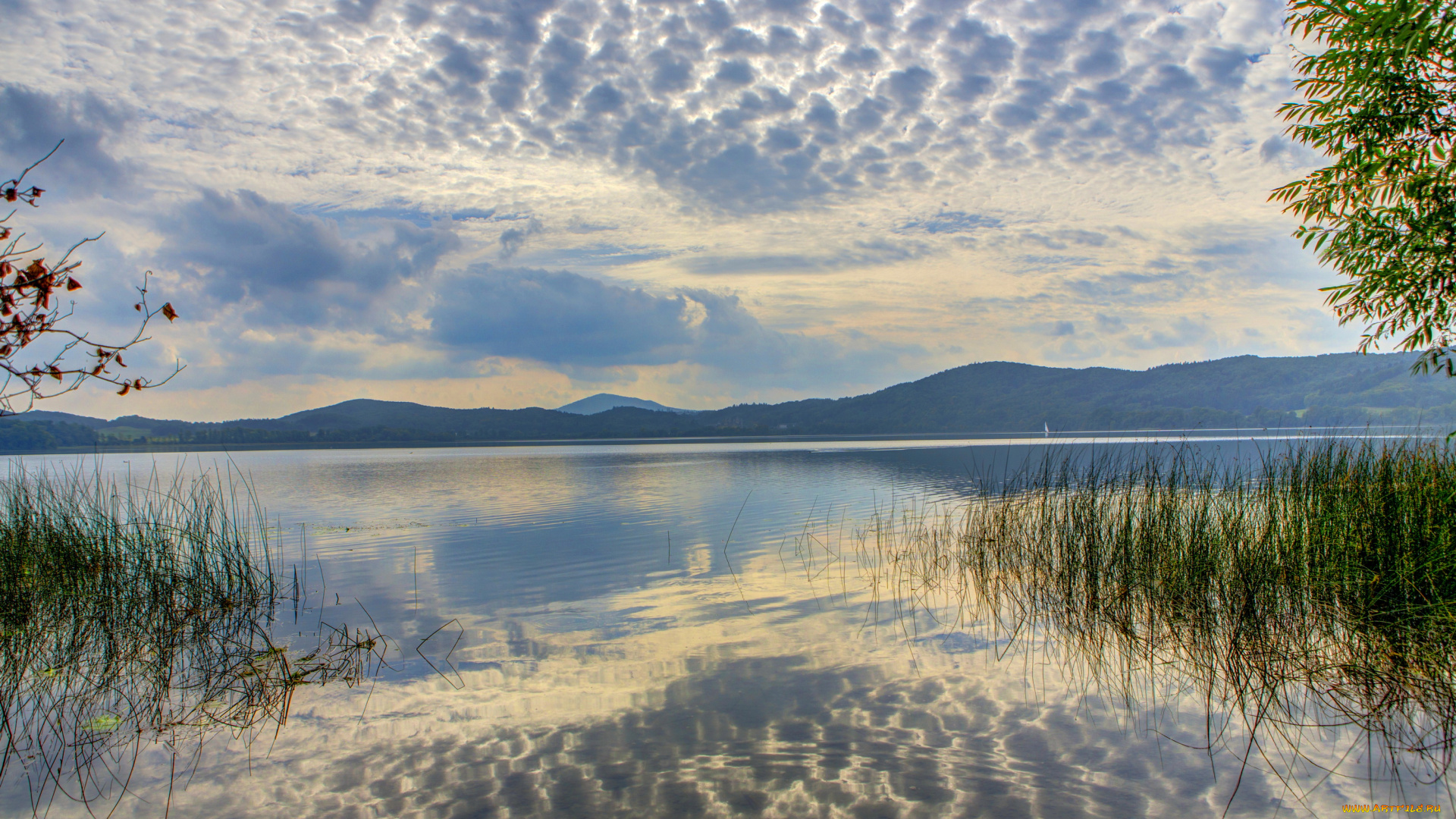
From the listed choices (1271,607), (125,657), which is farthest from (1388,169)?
(125,657)

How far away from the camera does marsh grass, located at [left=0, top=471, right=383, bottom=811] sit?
5.07 m

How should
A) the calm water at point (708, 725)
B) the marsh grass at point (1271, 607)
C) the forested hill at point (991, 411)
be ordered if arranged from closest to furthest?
the calm water at point (708, 725), the marsh grass at point (1271, 607), the forested hill at point (991, 411)

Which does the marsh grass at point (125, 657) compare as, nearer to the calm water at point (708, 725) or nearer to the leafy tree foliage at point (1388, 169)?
the calm water at point (708, 725)

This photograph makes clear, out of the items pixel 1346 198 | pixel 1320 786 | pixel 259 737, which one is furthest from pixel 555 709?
pixel 1346 198

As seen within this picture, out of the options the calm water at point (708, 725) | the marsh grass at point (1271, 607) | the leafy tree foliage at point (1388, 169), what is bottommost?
the calm water at point (708, 725)

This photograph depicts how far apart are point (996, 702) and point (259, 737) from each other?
530 centimetres

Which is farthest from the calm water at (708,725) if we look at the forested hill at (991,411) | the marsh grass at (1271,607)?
the forested hill at (991,411)

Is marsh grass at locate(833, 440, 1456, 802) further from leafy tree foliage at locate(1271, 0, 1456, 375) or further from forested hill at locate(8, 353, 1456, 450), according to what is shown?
forested hill at locate(8, 353, 1456, 450)

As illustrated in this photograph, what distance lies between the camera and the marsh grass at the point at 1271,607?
5.05 meters

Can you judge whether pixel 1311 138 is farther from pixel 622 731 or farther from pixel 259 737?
pixel 259 737

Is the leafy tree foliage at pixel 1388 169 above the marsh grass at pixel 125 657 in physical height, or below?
above

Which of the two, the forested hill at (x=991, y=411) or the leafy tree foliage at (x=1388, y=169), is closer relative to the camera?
the leafy tree foliage at (x=1388, y=169)

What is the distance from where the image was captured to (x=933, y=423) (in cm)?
14088

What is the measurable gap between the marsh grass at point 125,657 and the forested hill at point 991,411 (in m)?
89.6
